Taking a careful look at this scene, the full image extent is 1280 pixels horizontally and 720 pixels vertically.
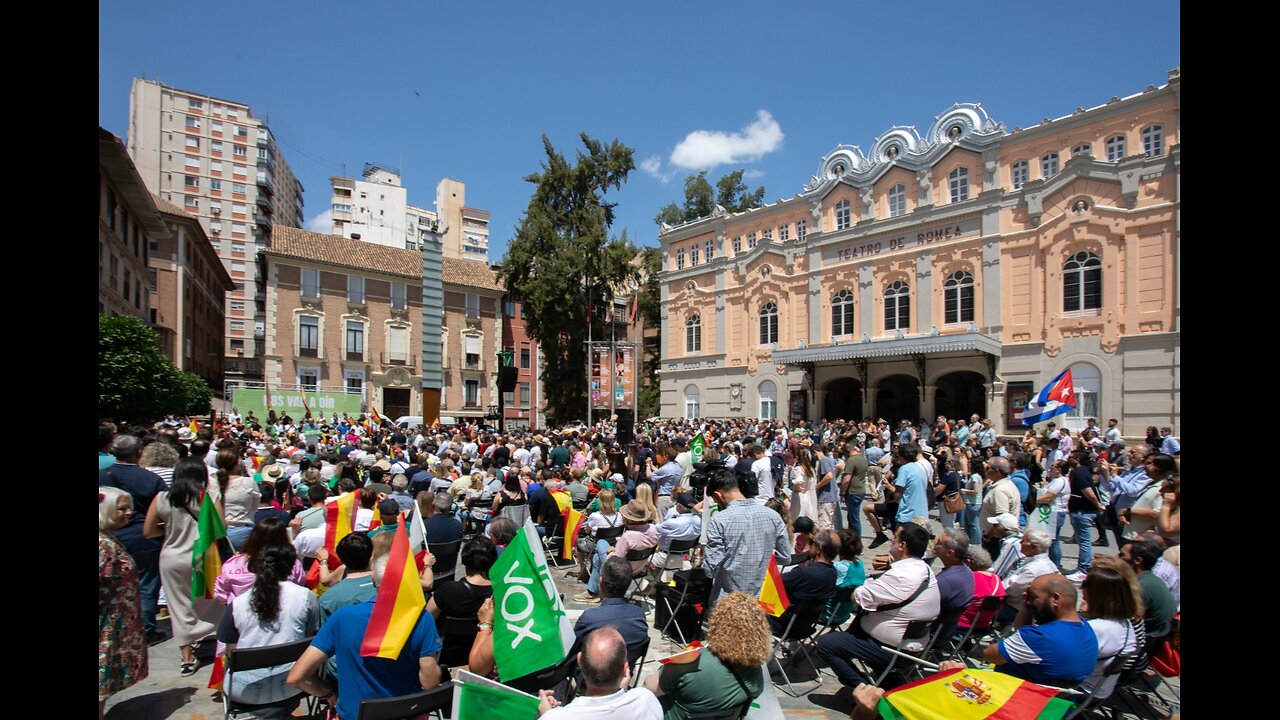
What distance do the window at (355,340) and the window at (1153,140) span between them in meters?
39.9

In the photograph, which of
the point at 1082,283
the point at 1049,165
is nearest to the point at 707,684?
the point at 1082,283

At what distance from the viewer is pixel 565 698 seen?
14.4ft

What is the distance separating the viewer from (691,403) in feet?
119

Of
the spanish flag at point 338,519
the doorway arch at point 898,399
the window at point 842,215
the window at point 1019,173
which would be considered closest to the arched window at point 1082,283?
the window at point 1019,173

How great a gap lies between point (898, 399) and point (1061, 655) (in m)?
29.0

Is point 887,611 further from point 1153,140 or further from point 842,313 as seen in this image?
point 842,313

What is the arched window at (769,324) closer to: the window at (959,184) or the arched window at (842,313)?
the arched window at (842,313)

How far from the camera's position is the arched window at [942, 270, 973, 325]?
2688 cm

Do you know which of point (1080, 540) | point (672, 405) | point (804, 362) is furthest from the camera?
point (672, 405)

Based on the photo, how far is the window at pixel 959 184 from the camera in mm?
27078

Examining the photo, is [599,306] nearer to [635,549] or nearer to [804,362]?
[804,362]

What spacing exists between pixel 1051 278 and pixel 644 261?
24730 millimetres
